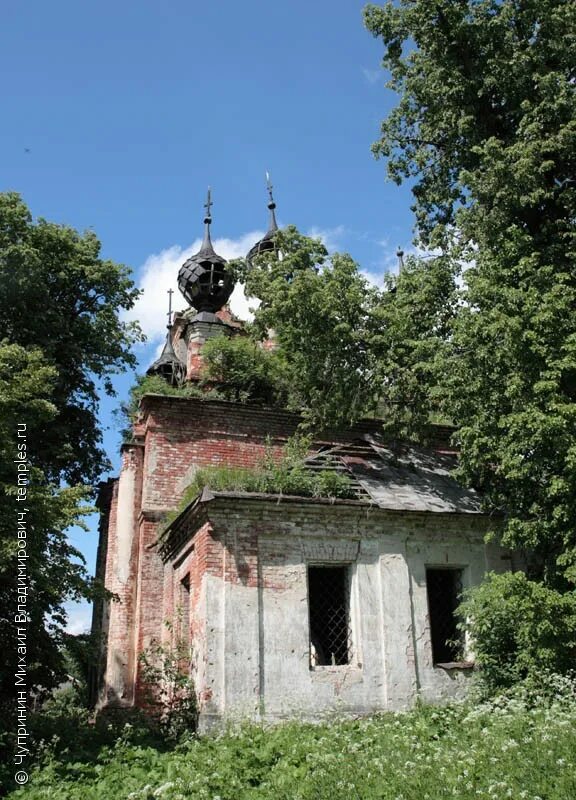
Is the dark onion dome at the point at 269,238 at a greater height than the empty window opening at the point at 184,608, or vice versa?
the dark onion dome at the point at 269,238

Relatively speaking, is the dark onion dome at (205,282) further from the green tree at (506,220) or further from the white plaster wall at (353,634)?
the white plaster wall at (353,634)

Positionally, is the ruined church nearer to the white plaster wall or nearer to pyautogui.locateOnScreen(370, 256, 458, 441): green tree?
the white plaster wall

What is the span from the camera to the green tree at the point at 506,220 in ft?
33.8

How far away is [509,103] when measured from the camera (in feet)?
42.7

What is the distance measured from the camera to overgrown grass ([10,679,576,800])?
6.05 m

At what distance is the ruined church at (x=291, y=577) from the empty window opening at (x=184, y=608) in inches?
1.0

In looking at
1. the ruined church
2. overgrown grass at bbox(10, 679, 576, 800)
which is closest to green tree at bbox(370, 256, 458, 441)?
the ruined church

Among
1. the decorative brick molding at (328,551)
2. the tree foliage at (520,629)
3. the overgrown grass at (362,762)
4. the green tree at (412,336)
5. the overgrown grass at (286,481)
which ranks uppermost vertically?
the green tree at (412,336)

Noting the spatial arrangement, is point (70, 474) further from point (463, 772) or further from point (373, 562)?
point (463, 772)

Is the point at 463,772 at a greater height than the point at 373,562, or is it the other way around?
the point at 373,562

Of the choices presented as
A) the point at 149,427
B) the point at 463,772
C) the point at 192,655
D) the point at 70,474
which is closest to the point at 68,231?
the point at 70,474

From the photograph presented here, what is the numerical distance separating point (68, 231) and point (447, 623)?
47.0 feet

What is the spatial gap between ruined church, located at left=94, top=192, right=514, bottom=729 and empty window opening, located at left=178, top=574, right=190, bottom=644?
0.03 m

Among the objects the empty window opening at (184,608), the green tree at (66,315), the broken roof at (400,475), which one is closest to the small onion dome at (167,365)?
the green tree at (66,315)
